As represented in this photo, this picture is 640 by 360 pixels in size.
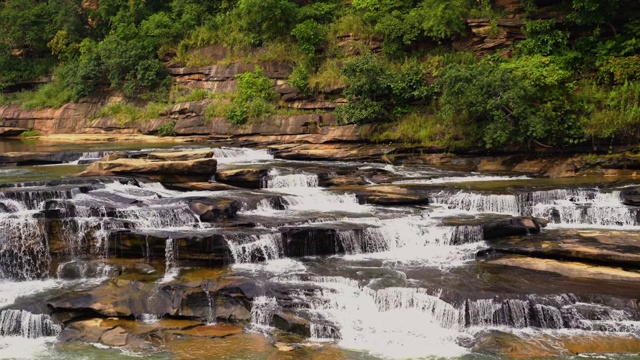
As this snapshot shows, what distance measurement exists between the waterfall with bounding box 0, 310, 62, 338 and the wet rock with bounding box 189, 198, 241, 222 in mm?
4789

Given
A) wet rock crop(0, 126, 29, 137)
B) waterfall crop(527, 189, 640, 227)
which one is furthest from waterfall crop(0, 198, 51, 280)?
wet rock crop(0, 126, 29, 137)

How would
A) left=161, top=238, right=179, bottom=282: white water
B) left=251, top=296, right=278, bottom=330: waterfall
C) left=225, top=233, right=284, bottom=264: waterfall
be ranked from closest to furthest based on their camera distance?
→ left=251, top=296, right=278, bottom=330: waterfall < left=161, top=238, right=179, bottom=282: white water < left=225, top=233, right=284, bottom=264: waterfall

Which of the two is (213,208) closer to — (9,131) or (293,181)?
(293,181)

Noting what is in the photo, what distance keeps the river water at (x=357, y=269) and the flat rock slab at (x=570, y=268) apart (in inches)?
9.4

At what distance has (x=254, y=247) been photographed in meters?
13.7

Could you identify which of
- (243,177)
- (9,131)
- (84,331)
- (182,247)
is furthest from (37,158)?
(84,331)

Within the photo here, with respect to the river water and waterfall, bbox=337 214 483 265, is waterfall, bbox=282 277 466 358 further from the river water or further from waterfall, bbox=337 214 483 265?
waterfall, bbox=337 214 483 265

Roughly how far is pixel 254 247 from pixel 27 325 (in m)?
4.82

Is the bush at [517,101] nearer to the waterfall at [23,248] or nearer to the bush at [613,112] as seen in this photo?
the bush at [613,112]

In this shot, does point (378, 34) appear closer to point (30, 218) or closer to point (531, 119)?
point (531, 119)

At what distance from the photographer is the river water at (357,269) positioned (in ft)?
34.0

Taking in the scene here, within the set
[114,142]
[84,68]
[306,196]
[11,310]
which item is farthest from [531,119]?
[84,68]

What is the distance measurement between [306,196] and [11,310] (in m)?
8.65

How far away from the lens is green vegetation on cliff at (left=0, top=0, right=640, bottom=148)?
2102 cm
